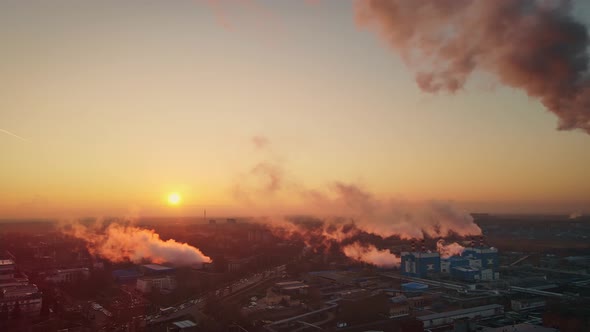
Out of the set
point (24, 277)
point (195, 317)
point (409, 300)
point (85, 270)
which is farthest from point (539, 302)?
point (24, 277)

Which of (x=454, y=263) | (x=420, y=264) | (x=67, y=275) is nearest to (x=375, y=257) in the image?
(x=420, y=264)

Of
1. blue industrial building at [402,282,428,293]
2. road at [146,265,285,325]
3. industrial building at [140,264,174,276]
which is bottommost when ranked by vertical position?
road at [146,265,285,325]

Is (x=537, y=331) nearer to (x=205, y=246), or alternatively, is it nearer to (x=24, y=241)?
(x=205, y=246)

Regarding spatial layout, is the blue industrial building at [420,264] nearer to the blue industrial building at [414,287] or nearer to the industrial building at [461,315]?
the blue industrial building at [414,287]

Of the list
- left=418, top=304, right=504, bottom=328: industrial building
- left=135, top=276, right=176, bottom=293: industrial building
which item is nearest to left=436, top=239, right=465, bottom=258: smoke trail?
left=418, top=304, right=504, bottom=328: industrial building

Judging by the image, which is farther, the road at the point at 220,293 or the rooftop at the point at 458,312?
the road at the point at 220,293

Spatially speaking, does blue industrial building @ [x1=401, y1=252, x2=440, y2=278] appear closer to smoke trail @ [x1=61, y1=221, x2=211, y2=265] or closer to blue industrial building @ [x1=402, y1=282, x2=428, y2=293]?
blue industrial building @ [x1=402, y1=282, x2=428, y2=293]

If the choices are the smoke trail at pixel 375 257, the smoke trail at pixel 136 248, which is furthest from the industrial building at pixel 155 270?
the smoke trail at pixel 375 257
